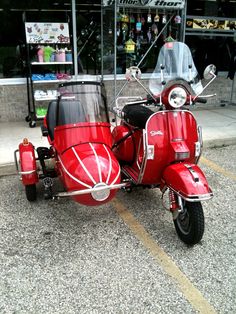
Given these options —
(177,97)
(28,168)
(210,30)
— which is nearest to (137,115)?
(177,97)

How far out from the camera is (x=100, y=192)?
10.4 feet

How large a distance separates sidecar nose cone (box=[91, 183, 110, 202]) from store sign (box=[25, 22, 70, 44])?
4.66m

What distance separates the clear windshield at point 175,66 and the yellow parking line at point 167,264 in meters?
1.50

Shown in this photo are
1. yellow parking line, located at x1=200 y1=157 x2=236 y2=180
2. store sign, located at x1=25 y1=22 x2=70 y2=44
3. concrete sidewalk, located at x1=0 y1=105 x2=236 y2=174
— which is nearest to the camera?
yellow parking line, located at x1=200 y1=157 x2=236 y2=180

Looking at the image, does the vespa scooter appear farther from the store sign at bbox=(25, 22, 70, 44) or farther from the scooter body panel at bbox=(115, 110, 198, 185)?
the store sign at bbox=(25, 22, 70, 44)

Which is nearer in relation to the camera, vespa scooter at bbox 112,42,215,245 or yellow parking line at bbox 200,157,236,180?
vespa scooter at bbox 112,42,215,245

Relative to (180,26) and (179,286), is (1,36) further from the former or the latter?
(179,286)

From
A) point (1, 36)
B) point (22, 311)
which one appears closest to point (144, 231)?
point (22, 311)

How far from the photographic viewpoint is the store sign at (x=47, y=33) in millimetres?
6758

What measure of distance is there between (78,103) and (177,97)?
110 cm

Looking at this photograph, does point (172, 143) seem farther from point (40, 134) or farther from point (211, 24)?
point (211, 24)

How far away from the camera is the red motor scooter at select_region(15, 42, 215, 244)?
3213 mm

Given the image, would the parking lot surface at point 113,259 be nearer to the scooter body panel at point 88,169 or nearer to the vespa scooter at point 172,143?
the vespa scooter at point 172,143

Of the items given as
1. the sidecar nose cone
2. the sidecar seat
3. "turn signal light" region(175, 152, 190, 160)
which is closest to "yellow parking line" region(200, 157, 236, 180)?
"turn signal light" region(175, 152, 190, 160)
